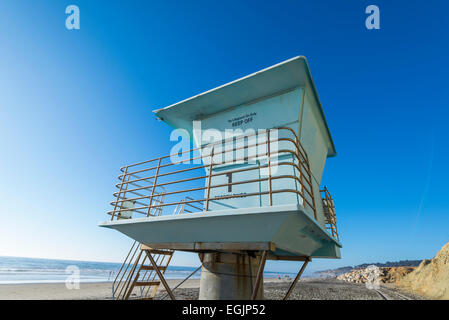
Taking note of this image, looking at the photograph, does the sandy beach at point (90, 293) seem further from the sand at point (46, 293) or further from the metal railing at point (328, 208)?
the metal railing at point (328, 208)

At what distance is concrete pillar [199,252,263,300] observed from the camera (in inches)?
203

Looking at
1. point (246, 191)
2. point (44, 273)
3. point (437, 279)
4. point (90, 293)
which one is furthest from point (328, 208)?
point (44, 273)

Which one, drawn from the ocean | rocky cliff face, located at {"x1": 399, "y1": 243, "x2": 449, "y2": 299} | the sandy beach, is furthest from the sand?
rocky cliff face, located at {"x1": 399, "y1": 243, "x2": 449, "y2": 299}

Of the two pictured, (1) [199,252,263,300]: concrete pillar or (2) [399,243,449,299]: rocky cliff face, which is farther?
(2) [399,243,449,299]: rocky cliff face

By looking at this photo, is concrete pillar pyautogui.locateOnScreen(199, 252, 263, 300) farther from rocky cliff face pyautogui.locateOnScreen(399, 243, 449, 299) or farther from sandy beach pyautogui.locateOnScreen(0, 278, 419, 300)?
rocky cliff face pyautogui.locateOnScreen(399, 243, 449, 299)

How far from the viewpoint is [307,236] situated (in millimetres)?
5082

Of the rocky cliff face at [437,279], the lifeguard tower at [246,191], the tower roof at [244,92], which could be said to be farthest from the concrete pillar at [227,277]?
the rocky cliff face at [437,279]

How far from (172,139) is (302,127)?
4.38 m

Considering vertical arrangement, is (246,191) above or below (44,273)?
above

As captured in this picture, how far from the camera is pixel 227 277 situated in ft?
17.2

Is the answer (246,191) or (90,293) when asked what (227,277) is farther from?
(90,293)

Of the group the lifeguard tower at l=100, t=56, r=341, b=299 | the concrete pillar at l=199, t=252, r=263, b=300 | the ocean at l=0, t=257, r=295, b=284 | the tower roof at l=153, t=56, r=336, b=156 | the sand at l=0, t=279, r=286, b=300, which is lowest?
→ the ocean at l=0, t=257, r=295, b=284

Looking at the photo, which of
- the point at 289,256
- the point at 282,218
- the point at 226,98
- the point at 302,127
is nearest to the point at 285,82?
the point at 302,127

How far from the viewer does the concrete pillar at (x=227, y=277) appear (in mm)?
5152
